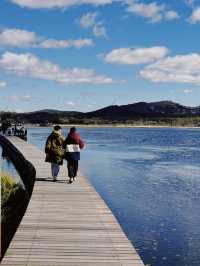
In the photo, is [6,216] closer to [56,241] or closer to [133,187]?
[56,241]

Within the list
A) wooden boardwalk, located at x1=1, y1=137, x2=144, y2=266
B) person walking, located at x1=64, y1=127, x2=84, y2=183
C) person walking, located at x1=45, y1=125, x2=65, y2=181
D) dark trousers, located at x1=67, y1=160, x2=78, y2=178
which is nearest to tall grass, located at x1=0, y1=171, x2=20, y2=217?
person walking, located at x1=45, y1=125, x2=65, y2=181

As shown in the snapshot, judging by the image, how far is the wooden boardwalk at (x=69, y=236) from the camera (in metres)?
9.90

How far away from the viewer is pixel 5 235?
632 inches

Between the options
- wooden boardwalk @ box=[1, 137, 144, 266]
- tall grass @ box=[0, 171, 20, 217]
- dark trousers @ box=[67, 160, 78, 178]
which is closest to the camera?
wooden boardwalk @ box=[1, 137, 144, 266]

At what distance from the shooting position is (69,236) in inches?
461

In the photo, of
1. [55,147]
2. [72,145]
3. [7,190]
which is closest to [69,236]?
[72,145]

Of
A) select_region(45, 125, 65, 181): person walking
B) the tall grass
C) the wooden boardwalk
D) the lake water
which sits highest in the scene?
select_region(45, 125, 65, 181): person walking

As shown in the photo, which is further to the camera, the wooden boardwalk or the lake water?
the lake water

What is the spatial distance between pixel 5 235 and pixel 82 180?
19.2 ft

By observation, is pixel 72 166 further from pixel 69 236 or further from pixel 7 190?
pixel 69 236

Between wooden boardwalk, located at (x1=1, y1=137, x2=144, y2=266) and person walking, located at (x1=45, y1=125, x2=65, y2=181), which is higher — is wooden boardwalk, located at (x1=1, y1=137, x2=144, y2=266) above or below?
below

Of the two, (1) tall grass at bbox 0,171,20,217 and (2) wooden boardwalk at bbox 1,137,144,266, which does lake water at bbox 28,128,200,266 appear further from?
(1) tall grass at bbox 0,171,20,217

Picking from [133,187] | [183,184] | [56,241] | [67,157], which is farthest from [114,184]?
[56,241]

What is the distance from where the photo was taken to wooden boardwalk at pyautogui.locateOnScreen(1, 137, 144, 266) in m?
9.90
